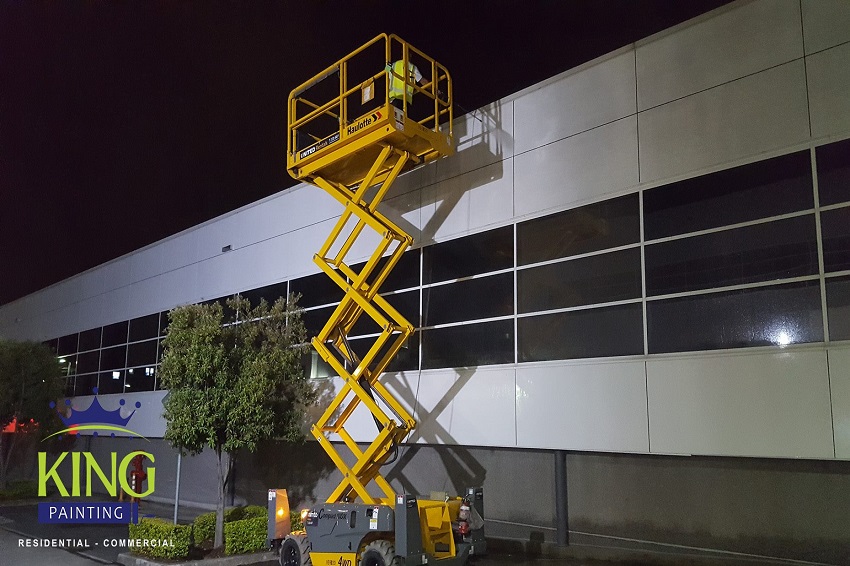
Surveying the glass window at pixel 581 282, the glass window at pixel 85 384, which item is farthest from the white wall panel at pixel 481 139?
the glass window at pixel 85 384

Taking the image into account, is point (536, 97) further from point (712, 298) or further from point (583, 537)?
point (583, 537)

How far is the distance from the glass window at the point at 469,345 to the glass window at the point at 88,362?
17.4 metres

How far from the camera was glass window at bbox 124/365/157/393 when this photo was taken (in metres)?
21.1

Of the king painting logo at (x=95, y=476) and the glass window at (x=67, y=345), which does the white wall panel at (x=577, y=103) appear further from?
the glass window at (x=67, y=345)

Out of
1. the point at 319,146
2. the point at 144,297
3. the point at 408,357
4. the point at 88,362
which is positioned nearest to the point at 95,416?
the point at 88,362

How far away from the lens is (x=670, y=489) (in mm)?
9594

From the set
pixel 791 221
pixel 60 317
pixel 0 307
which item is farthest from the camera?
pixel 0 307

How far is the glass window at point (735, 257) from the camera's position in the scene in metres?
8.78

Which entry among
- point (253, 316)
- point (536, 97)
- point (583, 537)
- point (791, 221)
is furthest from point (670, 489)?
point (253, 316)

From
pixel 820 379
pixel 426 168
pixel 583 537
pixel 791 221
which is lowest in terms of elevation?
pixel 583 537

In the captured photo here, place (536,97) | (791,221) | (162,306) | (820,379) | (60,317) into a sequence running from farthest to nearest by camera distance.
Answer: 1. (60,317)
2. (162,306)
3. (536,97)
4. (791,221)
5. (820,379)

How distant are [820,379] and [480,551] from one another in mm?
4797

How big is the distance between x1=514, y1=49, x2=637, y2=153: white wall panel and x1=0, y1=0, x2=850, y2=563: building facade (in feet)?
0.12

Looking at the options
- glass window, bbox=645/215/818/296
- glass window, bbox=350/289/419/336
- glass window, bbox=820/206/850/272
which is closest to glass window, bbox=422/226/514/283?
glass window, bbox=350/289/419/336
